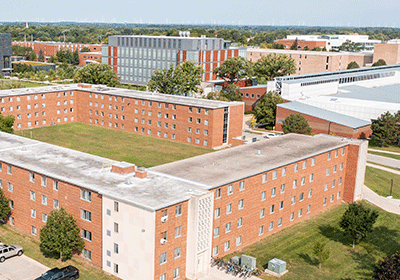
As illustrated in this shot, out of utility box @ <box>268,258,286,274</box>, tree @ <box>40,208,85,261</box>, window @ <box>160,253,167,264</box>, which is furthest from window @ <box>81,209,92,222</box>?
utility box @ <box>268,258,286,274</box>

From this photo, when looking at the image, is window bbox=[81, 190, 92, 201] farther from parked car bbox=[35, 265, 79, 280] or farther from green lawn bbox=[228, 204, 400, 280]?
green lawn bbox=[228, 204, 400, 280]

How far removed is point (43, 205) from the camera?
1785 inches

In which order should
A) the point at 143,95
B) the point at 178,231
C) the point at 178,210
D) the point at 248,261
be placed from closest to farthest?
1. the point at 178,210
2. the point at 178,231
3. the point at 248,261
4. the point at 143,95

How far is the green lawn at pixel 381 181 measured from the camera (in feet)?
223

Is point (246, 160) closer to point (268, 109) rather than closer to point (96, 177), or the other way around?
point (96, 177)

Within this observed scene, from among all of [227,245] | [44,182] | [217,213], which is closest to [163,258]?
[217,213]

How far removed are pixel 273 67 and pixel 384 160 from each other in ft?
252

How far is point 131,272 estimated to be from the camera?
127 ft

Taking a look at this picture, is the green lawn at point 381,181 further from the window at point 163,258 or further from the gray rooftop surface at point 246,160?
the window at point 163,258

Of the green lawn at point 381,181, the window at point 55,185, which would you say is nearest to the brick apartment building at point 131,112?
the green lawn at point 381,181

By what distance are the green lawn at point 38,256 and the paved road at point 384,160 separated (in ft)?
192

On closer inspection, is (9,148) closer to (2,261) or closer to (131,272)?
(2,261)

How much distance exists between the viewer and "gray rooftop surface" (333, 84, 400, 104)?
11431cm

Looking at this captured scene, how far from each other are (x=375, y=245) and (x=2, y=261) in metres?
37.9
